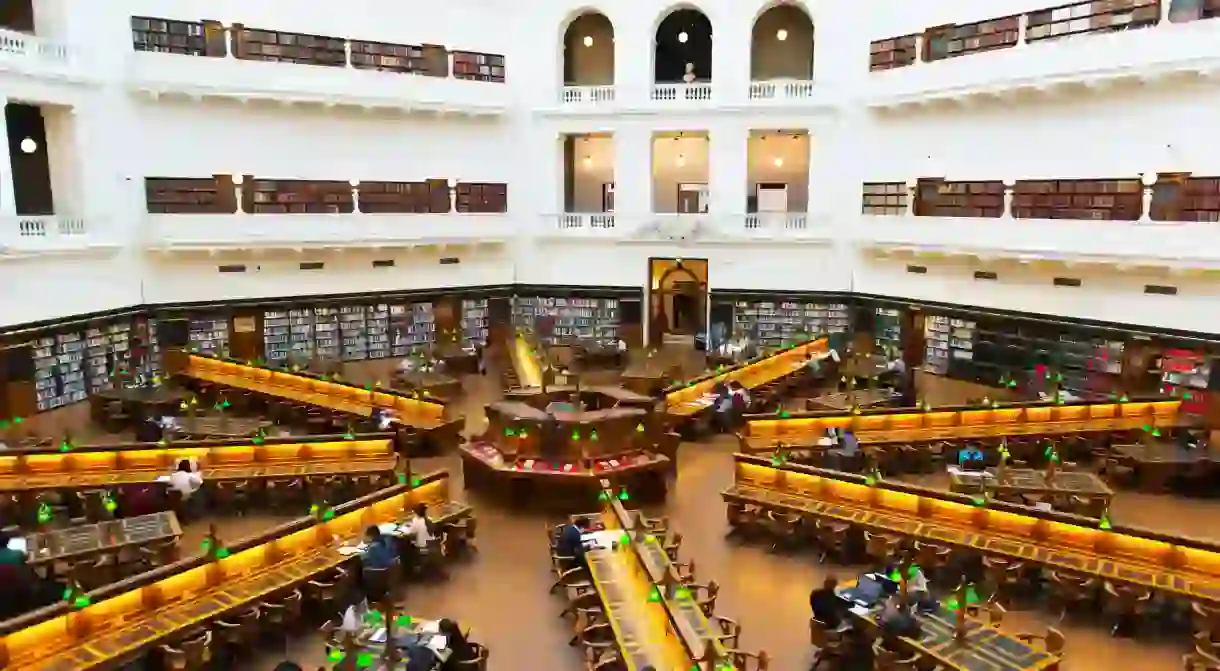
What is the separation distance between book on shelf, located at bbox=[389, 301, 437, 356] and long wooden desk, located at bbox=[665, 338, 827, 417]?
8166mm

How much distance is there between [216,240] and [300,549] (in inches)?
462

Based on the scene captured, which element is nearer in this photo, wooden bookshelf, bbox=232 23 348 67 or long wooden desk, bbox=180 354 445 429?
long wooden desk, bbox=180 354 445 429

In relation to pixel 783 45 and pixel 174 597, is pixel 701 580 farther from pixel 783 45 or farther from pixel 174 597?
pixel 783 45

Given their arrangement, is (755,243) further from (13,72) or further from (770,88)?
(13,72)

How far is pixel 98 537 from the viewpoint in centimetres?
850

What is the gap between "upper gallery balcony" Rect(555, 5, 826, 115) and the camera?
20.5 meters

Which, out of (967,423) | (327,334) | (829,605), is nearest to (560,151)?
(327,334)

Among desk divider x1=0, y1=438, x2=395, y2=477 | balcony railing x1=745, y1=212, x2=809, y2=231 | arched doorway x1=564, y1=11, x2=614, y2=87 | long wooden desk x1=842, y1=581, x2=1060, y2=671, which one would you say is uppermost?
arched doorway x1=564, y1=11, x2=614, y2=87

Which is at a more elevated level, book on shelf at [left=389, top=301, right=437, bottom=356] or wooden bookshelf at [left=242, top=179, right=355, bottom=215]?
wooden bookshelf at [left=242, top=179, right=355, bottom=215]

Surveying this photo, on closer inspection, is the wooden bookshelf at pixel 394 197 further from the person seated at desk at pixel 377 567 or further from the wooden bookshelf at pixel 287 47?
the person seated at desk at pixel 377 567

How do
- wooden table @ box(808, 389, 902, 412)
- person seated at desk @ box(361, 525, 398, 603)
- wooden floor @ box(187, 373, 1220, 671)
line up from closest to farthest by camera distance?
1. wooden floor @ box(187, 373, 1220, 671)
2. person seated at desk @ box(361, 525, 398, 603)
3. wooden table @ box(808, 389, 902, 412)

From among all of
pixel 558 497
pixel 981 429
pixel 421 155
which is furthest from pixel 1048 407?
pixel 421 155

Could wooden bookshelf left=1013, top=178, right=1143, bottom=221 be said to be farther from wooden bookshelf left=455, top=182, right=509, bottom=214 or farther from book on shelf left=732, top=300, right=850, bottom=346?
wooden bookshelf left=455, top=182, right=509, bottom=214

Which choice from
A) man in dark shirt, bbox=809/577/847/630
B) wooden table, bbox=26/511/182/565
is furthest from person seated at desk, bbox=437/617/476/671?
wooden table, bbox=26/511/182/565
